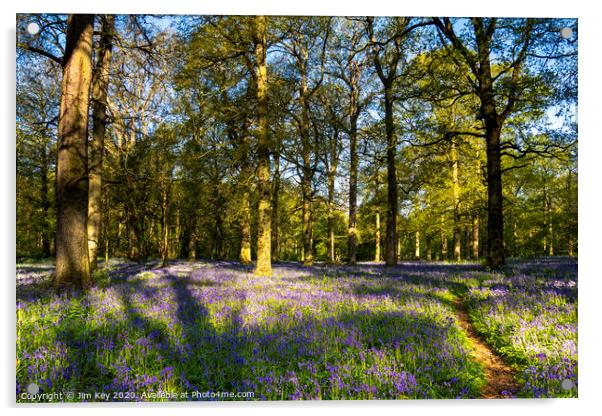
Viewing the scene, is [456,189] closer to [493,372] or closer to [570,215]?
[570,215]

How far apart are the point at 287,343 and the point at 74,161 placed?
5071mm

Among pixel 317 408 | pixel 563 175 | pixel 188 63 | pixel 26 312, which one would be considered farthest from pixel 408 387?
pixel 188 63

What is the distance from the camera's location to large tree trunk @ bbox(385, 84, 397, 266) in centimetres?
1032

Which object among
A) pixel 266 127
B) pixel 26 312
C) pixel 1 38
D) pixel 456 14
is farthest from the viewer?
pixel 266 127

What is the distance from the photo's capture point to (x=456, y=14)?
20.0ft

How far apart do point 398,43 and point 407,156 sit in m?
3.56

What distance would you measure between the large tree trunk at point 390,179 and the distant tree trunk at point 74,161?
7.28 meters

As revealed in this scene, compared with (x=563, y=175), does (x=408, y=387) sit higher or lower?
lower

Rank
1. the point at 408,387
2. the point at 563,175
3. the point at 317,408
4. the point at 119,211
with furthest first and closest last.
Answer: the point at 119,211 → the point at 563,175 → the point at 317,408 → the point at 408,387

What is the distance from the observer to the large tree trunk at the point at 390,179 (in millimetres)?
10320

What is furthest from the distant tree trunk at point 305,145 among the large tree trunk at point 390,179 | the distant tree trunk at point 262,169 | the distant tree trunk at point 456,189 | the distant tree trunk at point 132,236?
the distant tree trunk at point 132,236

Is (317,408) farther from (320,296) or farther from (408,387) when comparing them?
(320,296)

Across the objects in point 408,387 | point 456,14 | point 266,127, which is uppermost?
point 456,14

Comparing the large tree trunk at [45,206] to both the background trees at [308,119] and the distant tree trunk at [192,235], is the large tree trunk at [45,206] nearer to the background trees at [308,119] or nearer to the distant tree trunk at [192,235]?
the background trees at [308,119]
